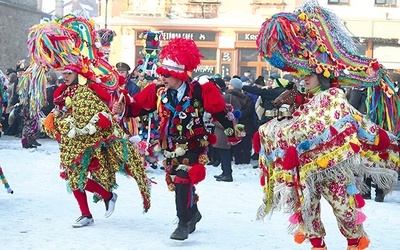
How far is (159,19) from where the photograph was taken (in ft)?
100

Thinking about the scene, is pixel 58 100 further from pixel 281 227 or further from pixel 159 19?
pixel 159 19

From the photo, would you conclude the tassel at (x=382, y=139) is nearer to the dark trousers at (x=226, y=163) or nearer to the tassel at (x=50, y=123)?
the tassel at (x=50, y=123)

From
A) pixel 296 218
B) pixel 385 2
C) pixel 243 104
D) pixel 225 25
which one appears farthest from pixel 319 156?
pixel 385 2

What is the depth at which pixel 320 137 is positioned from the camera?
6.24 meters

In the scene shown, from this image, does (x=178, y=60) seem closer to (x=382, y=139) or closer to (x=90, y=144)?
(x=90, y=144)

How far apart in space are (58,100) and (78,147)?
0.55 meters

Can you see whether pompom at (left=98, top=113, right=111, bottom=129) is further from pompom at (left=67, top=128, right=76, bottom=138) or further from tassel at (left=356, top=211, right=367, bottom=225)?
tassel at (left=356, top=211, right=367, bottom=225)

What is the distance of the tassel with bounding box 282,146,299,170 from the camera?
622 centimetres

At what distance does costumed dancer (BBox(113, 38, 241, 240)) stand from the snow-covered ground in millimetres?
543

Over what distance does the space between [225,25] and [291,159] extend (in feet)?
79.5

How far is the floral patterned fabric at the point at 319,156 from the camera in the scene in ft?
20.4

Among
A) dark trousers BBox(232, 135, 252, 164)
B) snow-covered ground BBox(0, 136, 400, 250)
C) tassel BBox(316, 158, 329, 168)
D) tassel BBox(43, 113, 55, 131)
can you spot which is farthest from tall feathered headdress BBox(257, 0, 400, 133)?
dark trousers BBox(232, 135, 252, 164)

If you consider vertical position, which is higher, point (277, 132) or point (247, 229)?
point (277, 132)

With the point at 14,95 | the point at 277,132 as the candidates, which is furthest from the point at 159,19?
the point at 277,132
